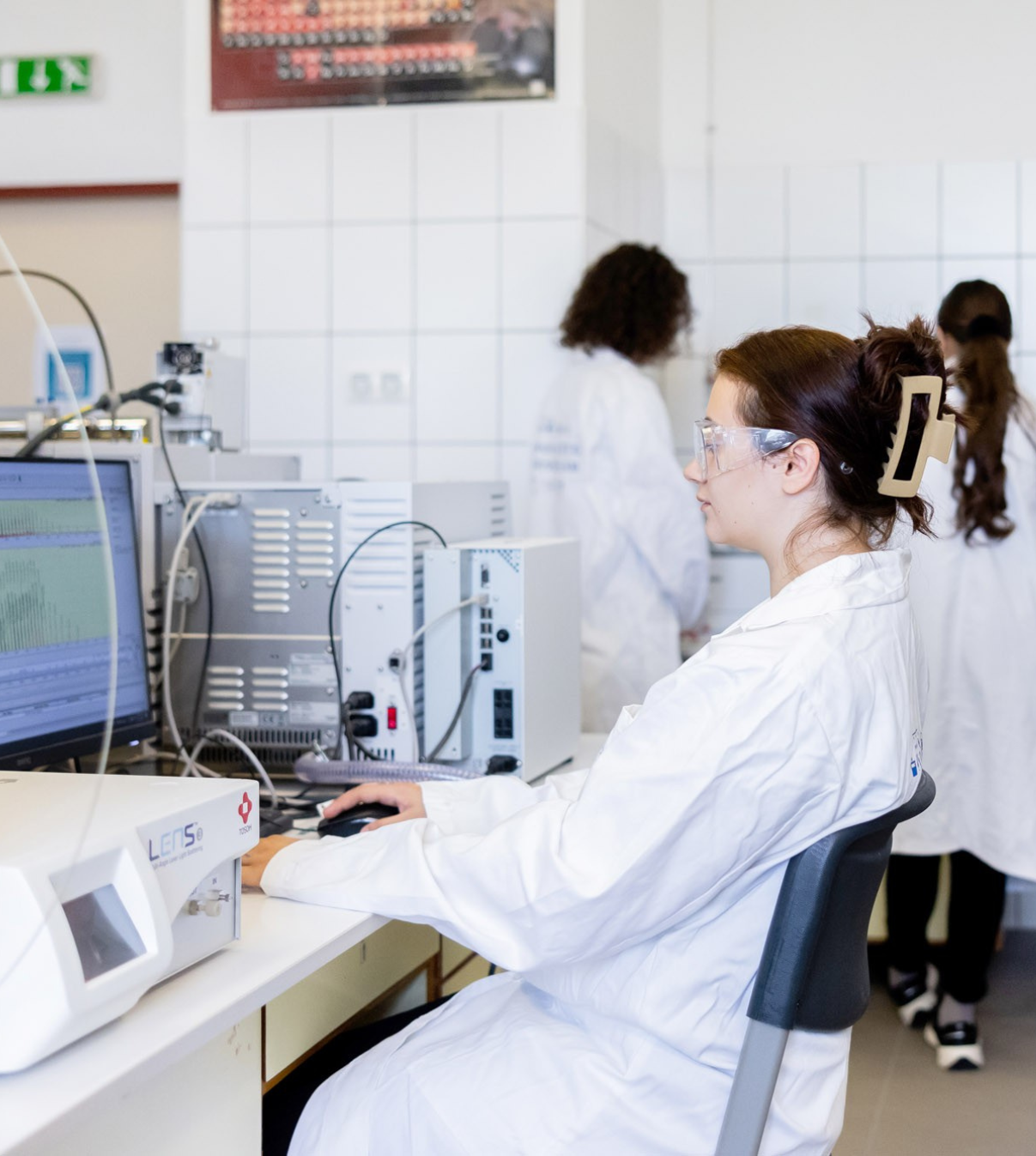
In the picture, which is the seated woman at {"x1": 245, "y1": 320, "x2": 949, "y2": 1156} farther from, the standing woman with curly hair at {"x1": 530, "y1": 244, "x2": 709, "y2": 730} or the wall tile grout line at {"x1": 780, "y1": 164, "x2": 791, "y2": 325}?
the wall tile grout line at {"x1": 780, "y1": 164, "x2": 791, "y2": 325}

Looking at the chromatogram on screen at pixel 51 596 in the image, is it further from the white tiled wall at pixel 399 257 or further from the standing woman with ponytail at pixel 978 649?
the white tiled wall at pixel 399 257

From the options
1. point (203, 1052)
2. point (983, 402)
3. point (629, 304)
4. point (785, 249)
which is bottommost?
point (203, 1052)

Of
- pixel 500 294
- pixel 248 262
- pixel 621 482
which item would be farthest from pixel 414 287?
pixel 621 482

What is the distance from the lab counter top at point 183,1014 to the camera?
32.3 inches

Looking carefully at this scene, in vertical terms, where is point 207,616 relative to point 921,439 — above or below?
below

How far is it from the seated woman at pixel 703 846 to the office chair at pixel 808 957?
0.11 feet

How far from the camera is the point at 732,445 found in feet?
3.91

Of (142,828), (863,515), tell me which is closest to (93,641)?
(142,828)

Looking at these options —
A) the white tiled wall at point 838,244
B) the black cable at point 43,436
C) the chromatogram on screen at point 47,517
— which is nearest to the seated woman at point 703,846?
the chromatogram on screen at point 47,517

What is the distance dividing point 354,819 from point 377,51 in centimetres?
220

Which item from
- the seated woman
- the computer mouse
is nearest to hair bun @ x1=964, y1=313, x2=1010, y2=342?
the seated woman

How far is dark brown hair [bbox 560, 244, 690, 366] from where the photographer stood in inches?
110

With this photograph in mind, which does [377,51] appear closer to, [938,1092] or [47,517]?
[47,517]

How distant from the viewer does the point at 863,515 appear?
3.87ft
